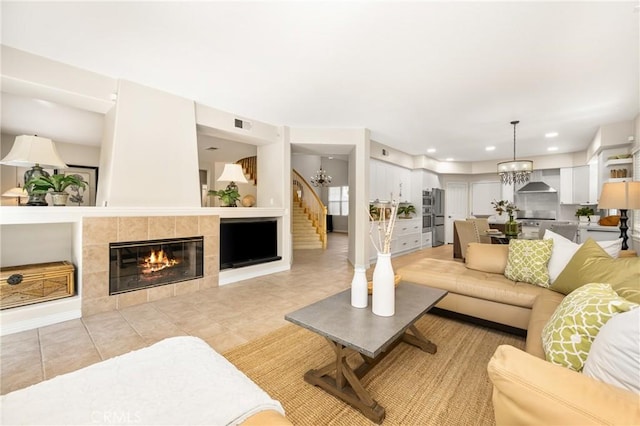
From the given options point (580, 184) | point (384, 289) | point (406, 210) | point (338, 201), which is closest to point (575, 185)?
point (580, 184)

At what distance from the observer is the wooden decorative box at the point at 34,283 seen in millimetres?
2654

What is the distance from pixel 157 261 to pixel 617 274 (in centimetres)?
449

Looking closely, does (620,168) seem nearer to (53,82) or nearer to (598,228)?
(598,228)

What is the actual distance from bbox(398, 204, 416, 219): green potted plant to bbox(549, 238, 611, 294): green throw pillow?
4.88 metres

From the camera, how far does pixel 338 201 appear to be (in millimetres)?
12344

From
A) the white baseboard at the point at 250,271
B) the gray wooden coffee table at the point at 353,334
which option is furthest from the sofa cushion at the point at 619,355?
the white baseboard at the point at 250,271

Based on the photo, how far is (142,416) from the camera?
2.55ft

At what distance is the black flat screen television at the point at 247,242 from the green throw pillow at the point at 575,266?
3942 mm

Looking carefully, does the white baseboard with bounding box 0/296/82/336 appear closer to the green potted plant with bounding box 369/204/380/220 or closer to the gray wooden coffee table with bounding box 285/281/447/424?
the gray wooden coffee table with bounding box 285/281/447/424

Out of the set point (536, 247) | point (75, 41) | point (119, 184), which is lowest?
point (536, 247)

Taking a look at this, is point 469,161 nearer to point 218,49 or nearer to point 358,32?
point 358,32

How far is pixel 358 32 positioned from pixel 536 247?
2.66m

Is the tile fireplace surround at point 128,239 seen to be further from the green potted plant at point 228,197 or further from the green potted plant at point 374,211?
the green potted plant at point 374,211

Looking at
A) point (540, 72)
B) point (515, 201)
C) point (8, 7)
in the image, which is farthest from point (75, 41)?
point (515, 201)
